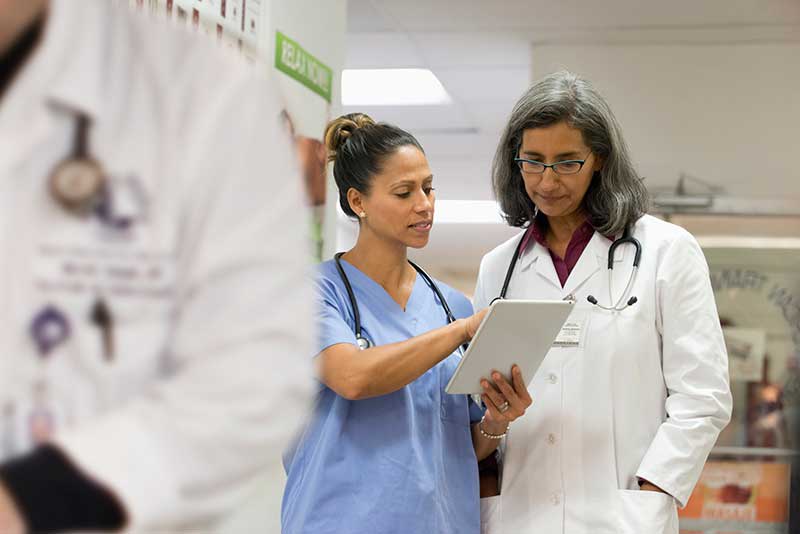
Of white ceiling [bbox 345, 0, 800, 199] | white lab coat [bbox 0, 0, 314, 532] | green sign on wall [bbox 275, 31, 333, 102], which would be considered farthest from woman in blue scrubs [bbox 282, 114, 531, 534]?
white ceiling [bbox 345, 0, 800, 199]

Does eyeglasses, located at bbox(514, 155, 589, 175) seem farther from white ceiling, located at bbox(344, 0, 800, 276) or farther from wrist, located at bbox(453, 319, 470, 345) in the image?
white ceiling, located at bbox(344, 0, 800, 276)

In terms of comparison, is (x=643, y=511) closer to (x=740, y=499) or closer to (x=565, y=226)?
(x=565, y=226)

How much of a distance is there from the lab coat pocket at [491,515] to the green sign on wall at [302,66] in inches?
40.5

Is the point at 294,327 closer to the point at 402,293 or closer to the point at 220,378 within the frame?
the point at 220,378

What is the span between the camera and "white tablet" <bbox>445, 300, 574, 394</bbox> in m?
1.50

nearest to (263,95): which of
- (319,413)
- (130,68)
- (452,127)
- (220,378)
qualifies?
(130,68)

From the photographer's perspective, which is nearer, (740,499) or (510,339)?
(510,339)

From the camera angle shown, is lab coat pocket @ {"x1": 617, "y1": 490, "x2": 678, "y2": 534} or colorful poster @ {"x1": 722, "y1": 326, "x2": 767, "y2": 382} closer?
lab coat pocket @ {"x1": 617, "y1": 490, "x2": 678, "y2": 534}

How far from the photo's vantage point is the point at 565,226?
197 cm

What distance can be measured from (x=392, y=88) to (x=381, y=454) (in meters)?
3.65

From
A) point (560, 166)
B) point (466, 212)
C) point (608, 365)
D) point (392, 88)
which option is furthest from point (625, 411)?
point (466, 212)

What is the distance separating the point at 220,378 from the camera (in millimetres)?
653

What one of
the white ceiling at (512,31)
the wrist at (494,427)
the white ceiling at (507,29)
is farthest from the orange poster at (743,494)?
the wrist at (494,427)

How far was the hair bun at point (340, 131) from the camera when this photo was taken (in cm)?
193
